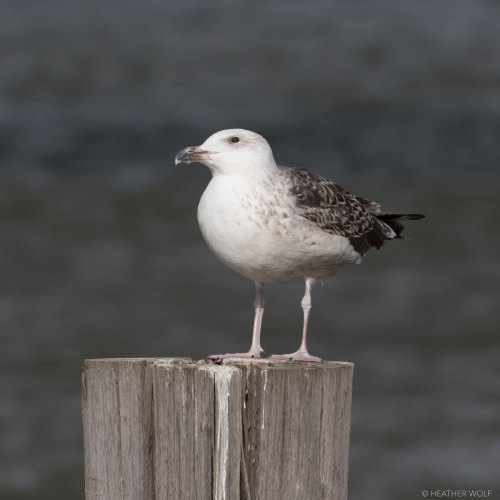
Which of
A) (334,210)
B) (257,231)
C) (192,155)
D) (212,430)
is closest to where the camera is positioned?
(212,430)

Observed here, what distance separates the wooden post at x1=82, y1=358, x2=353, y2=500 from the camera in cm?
410

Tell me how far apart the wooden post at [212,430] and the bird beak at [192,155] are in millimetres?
1286

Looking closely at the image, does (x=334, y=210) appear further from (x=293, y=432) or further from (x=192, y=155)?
(x=293, y=432)

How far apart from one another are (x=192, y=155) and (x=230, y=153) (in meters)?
0.20

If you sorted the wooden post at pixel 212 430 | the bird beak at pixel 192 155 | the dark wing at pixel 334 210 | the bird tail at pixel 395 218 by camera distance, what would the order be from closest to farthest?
the wooden post at pixel 212 430
the bird beak at pixel 192 155
the dark wing at pixel 334 210
the bird tail at pixel 395 218

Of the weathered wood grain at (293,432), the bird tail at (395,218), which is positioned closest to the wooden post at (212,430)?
the weathered wood grain at (293,432)

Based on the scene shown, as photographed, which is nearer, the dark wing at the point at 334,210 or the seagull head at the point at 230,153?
the seagull head at the point at 230,153

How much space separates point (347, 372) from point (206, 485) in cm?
75

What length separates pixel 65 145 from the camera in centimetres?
1470

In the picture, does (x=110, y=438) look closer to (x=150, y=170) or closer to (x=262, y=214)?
(x=262, y=214)

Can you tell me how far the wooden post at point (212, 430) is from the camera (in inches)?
161

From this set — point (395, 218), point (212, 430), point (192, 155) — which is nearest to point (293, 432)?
Answer: point (212, 430)

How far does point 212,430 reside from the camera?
409 cm

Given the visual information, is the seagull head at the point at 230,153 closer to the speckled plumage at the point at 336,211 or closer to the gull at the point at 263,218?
the gull at the point at 263,218
